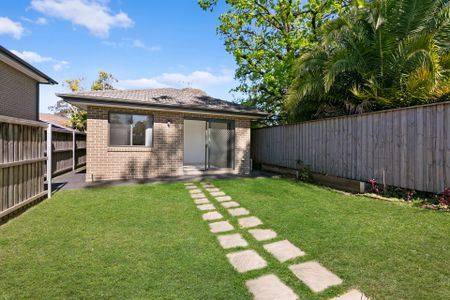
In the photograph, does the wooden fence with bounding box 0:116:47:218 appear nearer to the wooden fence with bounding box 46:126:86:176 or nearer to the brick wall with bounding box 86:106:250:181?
the brick wall with bounding box 86:106:250:181

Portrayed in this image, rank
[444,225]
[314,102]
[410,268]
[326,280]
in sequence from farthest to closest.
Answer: [314,102] < [444,225] < [410,268] < [326,280]

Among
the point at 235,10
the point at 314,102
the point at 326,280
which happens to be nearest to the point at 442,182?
the point at 326,280

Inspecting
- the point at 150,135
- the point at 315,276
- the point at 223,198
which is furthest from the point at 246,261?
the point at 150,135

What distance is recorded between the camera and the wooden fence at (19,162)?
12.8 ft

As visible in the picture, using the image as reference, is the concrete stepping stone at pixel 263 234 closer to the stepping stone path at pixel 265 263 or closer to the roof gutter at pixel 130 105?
the stepping stone path at pixel 265 263

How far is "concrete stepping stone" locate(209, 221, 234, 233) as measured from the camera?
3.75 metres

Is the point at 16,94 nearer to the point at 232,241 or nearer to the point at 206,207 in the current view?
the point at 206,207

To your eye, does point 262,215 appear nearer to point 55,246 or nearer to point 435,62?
point 55,246

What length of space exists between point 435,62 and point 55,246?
8663 mm

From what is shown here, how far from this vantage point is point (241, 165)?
33.6 feet

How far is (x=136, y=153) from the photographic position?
8.38 metres

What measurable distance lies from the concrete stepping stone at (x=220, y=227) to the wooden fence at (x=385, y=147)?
174 inches

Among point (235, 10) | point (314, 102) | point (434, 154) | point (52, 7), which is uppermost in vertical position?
point (235, 10)

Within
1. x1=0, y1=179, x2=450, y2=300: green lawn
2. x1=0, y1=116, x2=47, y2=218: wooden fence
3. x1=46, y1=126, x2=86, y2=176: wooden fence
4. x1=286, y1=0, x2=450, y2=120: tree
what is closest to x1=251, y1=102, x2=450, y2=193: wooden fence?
x1=286, y1=0, x2=450, y2=120: tree
